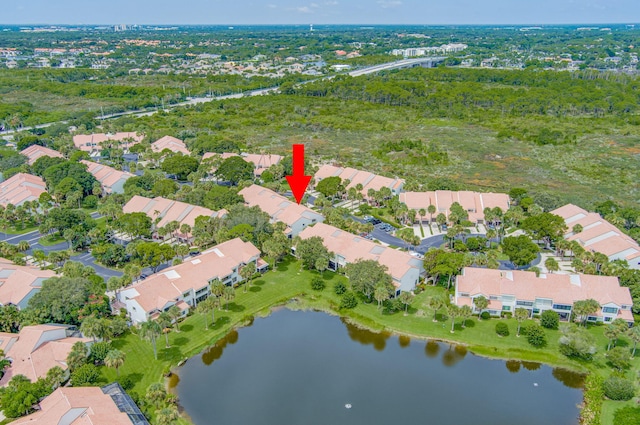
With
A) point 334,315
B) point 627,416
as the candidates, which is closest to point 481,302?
point 627,416

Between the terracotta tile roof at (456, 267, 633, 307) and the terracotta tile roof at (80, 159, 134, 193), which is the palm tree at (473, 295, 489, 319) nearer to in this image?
the terracotta tile roof at (456, 267, 633, 307)

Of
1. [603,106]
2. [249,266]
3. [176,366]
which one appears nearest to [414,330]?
[249,266]

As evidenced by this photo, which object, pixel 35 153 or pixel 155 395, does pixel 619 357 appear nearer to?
pixel 155 395

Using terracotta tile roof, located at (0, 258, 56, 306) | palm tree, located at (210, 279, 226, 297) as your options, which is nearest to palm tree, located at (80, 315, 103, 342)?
palm tree, located at (210, 279, 226, 297)

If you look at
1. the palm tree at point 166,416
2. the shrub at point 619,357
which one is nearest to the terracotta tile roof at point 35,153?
the palm tree at point 166,416

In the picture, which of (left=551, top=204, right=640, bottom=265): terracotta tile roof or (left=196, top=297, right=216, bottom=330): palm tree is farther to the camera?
(left=551, top=204, right=640, bottom=265): terracotta tile roof

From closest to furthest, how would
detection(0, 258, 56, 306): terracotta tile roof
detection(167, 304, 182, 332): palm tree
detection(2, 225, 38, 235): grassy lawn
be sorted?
detection(167, 304, 182, 332): palm tree
detection(0, 258, 56, 306): terracotta tile roof
detection(2, 225, 38, 235): grassy lawn

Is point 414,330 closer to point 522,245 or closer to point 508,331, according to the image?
point 508,331

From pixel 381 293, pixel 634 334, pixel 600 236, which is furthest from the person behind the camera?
pixel 600 236
